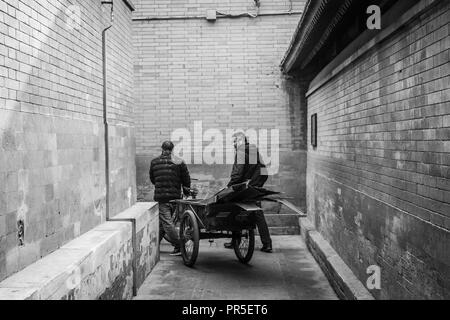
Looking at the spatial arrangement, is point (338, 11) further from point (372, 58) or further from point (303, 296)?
point (303, 296)

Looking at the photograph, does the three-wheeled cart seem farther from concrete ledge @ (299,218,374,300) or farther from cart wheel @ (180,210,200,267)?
concrete ledge @ (299,218,374,300)

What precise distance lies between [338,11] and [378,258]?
2.84 metres

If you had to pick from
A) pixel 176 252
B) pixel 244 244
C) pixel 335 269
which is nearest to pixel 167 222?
pixel 176 252

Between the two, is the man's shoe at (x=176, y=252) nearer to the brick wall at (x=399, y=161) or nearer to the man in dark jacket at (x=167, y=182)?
the man in dark jacket at (x=167, y=182)

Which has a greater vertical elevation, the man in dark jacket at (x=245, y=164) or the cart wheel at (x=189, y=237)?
the man in dark jacket at (x=245, y=164)

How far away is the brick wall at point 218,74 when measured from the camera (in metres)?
10.9

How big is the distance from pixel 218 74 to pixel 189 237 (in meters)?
4.11

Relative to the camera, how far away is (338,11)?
611cm

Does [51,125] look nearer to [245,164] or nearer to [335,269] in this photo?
[335,269]

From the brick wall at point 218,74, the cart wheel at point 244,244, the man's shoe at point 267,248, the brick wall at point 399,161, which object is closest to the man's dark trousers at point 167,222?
the cart wheel at point 244,244

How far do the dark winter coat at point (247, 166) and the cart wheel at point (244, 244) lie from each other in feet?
2.64

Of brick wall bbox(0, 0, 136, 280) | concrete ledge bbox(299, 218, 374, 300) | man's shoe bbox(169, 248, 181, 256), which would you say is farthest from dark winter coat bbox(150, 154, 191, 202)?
concrete ledge bbox(299, 218, 374, 300)

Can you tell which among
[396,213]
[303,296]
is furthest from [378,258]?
[303,296]

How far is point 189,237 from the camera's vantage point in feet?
26.4
